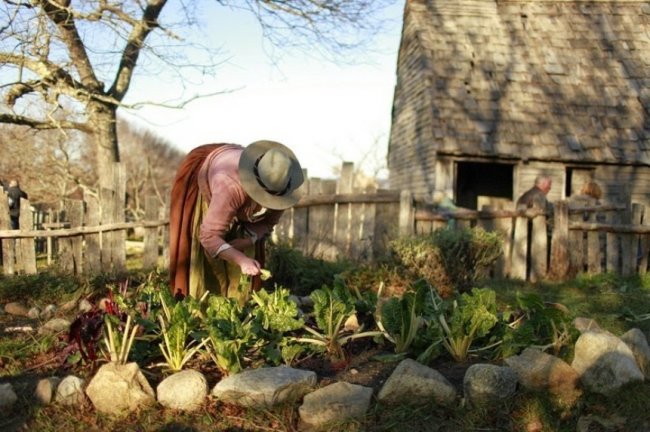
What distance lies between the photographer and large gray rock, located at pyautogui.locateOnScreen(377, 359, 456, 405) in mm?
2986

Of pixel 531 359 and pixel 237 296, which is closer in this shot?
pixel 531 359

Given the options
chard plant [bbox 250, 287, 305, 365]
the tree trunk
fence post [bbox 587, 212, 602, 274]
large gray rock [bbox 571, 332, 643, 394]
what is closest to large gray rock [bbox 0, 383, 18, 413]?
chard plant [bbox 250, 287, 305, 365]

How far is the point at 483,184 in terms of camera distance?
675 inches

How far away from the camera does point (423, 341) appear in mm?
3580

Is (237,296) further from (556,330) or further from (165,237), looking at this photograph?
(165,237)

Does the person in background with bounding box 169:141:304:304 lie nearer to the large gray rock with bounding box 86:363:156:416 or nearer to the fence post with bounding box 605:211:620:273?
the large gray rock with bounding box 86:363:156:416

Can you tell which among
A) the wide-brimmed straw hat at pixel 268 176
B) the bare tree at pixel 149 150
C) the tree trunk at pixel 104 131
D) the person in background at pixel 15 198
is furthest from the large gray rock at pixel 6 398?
the bare tree at pixel 149 150

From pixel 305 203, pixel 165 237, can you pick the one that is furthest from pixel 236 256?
pixel 305 203

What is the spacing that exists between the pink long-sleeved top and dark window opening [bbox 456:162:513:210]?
1320cm

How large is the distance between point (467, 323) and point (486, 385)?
587 mm

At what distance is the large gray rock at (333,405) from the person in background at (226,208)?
3.10ft

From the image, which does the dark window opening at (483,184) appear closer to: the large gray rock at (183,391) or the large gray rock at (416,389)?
the large gray rock at (416,389)

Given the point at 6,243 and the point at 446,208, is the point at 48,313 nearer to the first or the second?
the point at 6,243

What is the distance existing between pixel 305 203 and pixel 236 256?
16.0 ft
